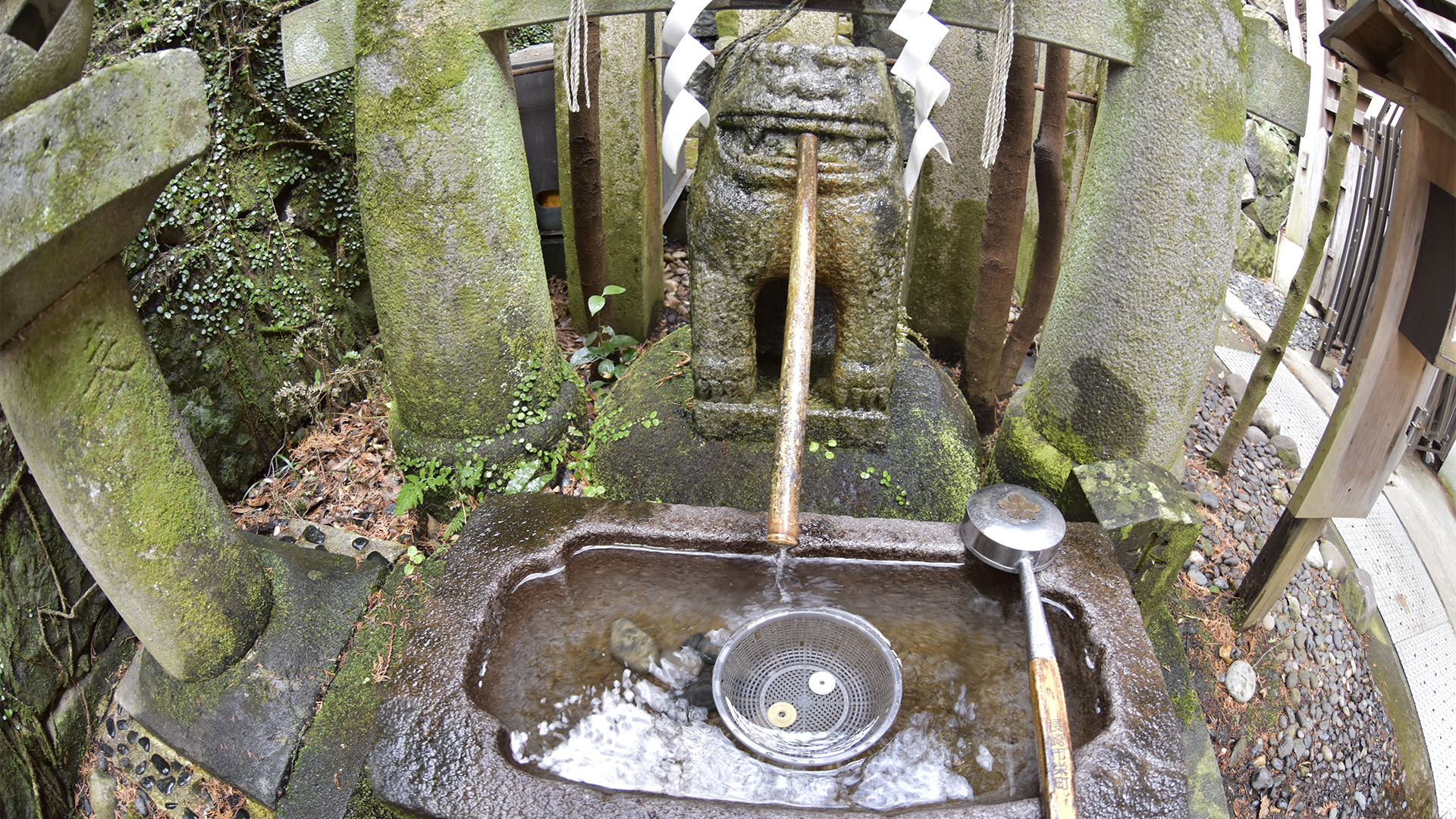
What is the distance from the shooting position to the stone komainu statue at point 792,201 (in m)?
2.34

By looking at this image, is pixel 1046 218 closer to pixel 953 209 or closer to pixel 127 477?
pixel 953 209

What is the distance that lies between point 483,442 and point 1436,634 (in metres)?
3.84

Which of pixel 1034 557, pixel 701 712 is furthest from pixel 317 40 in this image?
pixel 1034 557

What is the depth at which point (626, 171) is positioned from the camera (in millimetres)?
4059

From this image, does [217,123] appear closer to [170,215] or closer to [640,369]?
→ [170,215]

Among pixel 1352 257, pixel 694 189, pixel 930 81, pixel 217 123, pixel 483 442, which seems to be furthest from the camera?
pixel 1352 257

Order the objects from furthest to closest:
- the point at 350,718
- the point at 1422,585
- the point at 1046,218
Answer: the point at 1046,218
the point at 1422,585
the point at 350,718

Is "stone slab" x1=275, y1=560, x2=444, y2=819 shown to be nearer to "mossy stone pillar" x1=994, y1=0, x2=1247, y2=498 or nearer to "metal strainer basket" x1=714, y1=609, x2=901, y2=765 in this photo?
"metal strainer basket" x1=714, y1=609, x2=901, y2=765

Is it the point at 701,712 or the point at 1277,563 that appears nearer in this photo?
Result: the point at 701,712

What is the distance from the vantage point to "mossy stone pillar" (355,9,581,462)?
247cm

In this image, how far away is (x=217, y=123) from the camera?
3291mm

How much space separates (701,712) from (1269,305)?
5.20m

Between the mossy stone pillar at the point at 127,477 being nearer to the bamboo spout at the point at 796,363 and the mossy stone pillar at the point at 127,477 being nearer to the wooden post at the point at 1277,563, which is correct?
the bamboo spout at the point at 796,363

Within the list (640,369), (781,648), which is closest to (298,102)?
(640,369)
